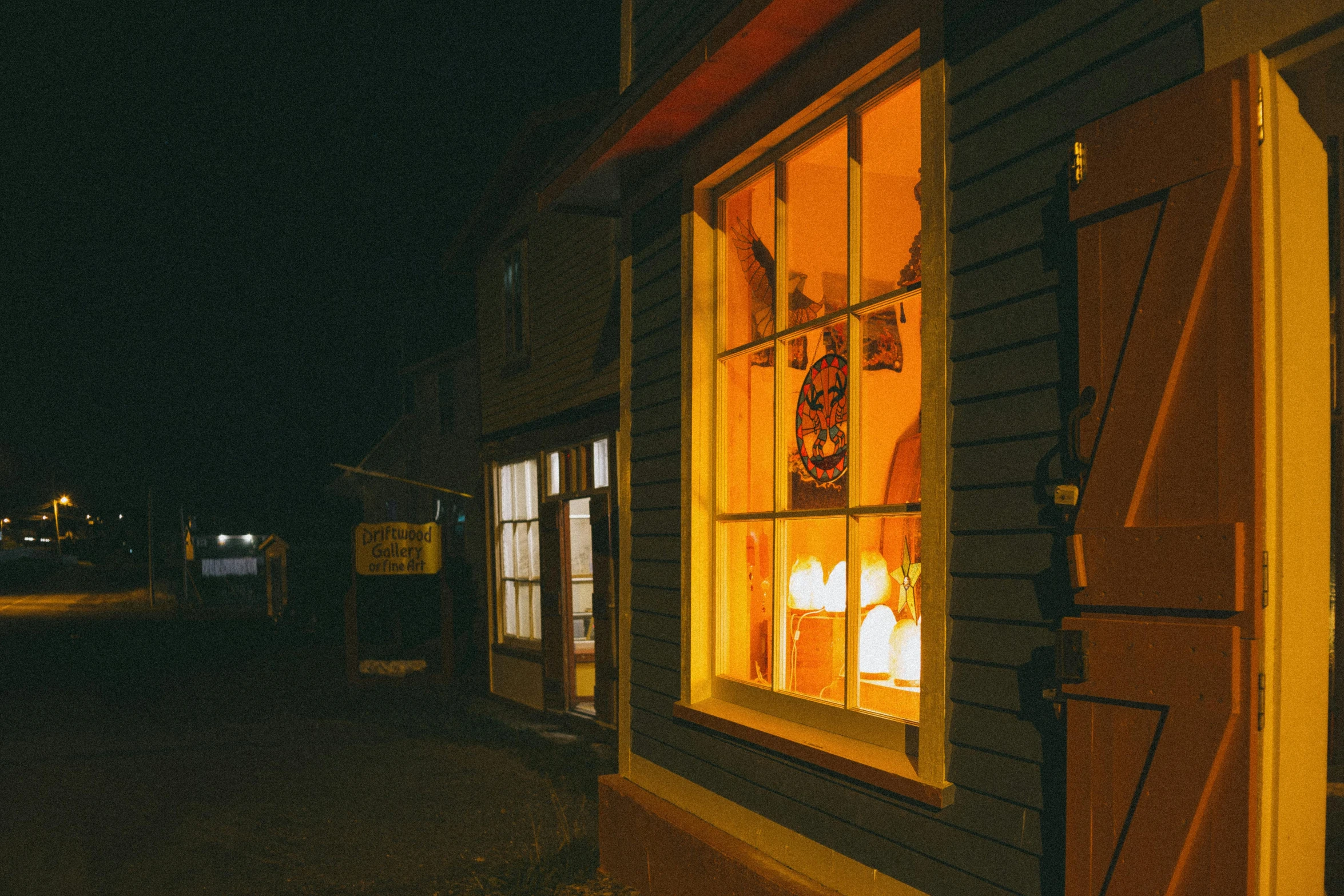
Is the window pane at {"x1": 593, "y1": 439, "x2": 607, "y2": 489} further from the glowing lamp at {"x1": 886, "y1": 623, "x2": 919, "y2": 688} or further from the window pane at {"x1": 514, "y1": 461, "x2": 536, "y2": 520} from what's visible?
the glowing lamp at {"x1": 886, "y1": 623, "x2": 919, "y2": 688}

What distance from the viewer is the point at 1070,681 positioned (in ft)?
8.22

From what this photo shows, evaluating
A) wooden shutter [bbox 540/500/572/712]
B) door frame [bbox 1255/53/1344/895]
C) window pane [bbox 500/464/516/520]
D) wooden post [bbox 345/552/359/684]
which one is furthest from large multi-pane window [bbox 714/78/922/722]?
wooden post [bbox 345/552/359/684]

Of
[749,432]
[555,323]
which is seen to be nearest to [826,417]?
[749,432]

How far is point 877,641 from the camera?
3.66 metres

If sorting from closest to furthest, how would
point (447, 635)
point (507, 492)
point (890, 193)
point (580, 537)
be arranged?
point (890, 193) → point (580, 537) → point (507, 492) → point (447, 635)

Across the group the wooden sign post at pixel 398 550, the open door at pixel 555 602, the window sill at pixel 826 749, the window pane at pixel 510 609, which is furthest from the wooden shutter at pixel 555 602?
the window sill at pixel 826 749

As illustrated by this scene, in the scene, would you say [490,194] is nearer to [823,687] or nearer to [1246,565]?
[823,687]

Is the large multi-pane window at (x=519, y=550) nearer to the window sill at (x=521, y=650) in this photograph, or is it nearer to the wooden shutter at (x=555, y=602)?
the window sill at (x=521, y=650)

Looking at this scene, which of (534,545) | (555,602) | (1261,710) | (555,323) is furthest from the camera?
(534,545)

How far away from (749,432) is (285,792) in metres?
4.64

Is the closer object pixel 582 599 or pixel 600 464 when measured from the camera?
pixel 600 464

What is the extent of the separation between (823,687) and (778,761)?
0.34 metres

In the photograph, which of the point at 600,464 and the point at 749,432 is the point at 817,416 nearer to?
the point at 749,432

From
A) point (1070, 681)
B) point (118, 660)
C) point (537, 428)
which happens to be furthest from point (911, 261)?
point (118, 660)
